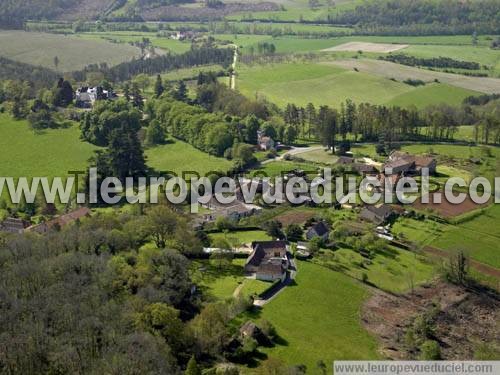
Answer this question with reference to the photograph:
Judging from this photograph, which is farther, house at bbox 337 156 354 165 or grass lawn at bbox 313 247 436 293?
house at bbox 337 156 354 165

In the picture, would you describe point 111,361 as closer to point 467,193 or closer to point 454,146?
point 467,193

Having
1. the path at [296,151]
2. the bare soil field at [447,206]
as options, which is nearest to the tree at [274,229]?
the bare soil field at [447,206]

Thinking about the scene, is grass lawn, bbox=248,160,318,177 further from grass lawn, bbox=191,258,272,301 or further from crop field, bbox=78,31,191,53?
crop field, bbox=78,31,191,53

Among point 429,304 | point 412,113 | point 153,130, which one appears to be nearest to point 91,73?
point 153,130

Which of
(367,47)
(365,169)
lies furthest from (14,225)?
(367,47)

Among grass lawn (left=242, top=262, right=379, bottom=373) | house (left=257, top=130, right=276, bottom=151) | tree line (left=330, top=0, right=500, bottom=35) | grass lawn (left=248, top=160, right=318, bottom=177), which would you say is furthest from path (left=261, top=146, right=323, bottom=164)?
tree line (left=330, top=0, right=500, bottom=35)

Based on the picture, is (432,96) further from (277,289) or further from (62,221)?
(62,221)
